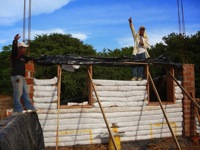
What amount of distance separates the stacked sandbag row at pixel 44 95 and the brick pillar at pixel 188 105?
13.2 feet

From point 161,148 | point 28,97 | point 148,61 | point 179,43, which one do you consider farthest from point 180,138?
point 179,43

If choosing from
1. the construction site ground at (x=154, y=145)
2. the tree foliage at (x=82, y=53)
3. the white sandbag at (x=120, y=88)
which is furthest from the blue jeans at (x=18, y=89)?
the tree foliage at (x=82, y=53)

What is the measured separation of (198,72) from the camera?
16.3 metres

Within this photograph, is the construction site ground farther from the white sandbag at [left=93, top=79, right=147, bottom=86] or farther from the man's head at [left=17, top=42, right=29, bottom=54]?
the man's head at [left=17, top=42, right=29, bottom=54]

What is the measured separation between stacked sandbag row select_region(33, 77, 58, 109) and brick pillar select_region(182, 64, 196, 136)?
404 centimetres

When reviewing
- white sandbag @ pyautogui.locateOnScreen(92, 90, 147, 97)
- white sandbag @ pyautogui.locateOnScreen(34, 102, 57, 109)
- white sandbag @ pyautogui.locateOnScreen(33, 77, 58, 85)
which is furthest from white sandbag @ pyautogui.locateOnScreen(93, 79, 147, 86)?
white sandbag @ pyautogui.locateOnScreen(34, 102, 57, 109)

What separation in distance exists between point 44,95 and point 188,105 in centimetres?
446

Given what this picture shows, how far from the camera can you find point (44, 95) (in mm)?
7062

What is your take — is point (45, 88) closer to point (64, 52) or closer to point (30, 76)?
→ point (30, 76)

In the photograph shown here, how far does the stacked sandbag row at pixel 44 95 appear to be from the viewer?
7.02 meters

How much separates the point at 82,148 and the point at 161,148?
2192 millimetres

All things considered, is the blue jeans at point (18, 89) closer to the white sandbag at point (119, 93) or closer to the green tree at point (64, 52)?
the white sandbag at point (119, 93)

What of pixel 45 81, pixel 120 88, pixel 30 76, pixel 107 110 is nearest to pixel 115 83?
pixel 120 88

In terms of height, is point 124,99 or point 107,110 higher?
point 124,99
